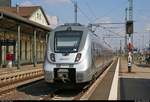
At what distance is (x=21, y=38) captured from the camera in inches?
1522

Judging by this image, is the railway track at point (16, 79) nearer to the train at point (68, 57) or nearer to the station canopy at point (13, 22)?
the station canopy at point (13, 22)

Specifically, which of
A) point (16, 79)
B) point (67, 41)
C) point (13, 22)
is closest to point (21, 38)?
point (13, 22)

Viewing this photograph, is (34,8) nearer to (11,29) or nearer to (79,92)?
(11,29)

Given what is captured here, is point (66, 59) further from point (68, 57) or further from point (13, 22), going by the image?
point (13, 22)

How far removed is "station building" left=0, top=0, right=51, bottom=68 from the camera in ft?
97.2

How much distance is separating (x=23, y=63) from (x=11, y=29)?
629cm

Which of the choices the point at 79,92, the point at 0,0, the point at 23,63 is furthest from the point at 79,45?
the point at 0,0

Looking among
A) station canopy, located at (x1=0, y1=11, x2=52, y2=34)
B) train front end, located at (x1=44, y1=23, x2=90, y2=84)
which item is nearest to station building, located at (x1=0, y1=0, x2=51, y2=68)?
station canopy, located at (x1=0, y1=11, x2=52, y2=34)

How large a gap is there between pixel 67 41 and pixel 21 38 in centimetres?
2368

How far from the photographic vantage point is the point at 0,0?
54031mm

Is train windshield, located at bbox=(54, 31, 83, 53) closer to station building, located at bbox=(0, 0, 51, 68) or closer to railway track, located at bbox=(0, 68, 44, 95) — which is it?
railway track, located at bbox=(0, 68, 44, 95)

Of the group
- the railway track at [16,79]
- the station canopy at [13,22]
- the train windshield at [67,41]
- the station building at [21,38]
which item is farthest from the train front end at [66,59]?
the station canopy at [13,22]

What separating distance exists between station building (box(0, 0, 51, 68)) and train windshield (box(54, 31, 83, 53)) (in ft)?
30.6

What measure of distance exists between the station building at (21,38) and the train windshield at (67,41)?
934 centimetres
